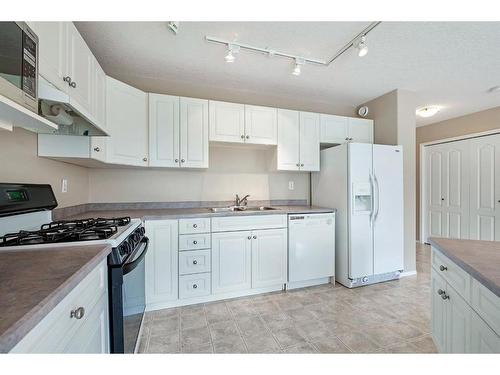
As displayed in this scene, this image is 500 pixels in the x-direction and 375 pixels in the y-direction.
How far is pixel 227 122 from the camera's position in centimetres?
258

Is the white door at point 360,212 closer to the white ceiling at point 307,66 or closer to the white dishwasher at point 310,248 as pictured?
the white dishwasher at point 310,248

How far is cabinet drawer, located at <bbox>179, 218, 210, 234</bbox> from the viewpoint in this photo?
218 cm

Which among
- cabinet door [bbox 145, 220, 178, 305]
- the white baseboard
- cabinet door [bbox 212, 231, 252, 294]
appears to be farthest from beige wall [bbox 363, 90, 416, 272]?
cabinet door [bbox 145, 220, 178, 305]

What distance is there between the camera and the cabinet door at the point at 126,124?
6.66 ft

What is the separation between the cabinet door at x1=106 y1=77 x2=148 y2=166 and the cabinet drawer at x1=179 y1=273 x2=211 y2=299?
1190 mm

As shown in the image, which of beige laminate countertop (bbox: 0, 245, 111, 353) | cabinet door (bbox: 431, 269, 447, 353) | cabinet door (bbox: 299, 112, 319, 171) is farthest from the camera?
cabinet door (bbox: 299, 112, 319, 171)

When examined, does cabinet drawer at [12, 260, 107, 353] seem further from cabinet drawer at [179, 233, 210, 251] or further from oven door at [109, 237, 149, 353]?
cabinet drawer at [179, 233, 210, 251]

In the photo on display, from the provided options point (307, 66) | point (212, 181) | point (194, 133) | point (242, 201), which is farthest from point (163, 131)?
point (307, 66)

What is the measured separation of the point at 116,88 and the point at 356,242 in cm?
286

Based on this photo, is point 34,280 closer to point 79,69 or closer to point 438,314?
point 79,69

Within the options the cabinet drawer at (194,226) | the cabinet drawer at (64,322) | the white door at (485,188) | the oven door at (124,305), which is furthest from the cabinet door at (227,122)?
the white door at (485,188)

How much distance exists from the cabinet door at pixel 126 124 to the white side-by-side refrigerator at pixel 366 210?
213 centimetres

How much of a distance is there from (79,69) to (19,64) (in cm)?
74
